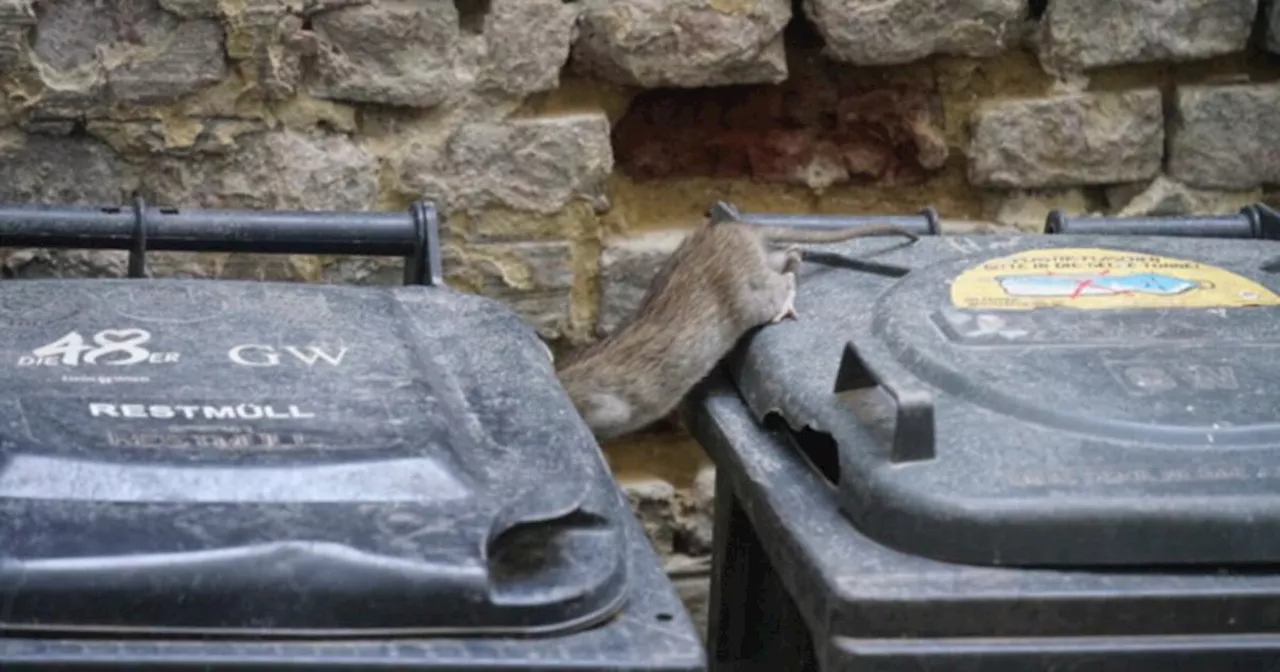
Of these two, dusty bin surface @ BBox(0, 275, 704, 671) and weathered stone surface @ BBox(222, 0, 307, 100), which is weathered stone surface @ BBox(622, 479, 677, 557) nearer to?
weathered stone surface @ BBox(222, 0, 307, 100)

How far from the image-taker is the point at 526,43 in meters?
2.49

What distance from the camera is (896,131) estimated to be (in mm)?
2748

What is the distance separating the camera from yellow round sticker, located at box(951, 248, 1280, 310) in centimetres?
170

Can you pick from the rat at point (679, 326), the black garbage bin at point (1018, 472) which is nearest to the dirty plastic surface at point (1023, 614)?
the black garbage bin at point (1018, 472)

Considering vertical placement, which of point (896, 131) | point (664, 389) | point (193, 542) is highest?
point (193, 542)

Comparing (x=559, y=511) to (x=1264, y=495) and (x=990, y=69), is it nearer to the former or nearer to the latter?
(x=1264, y=495)

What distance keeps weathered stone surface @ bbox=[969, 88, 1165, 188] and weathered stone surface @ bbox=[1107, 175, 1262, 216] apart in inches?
1.7

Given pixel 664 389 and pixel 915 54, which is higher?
pixel 915 54

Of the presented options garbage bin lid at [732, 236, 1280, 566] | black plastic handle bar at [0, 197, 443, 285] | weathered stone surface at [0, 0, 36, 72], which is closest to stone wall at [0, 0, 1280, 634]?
weathered stone surface at [0, 0, 36, 72]

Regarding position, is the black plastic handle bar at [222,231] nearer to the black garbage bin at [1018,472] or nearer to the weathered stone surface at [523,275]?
the black garbage bin at [1018,472]

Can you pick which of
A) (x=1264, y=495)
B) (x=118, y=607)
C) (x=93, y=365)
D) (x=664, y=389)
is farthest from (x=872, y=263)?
(x=118, y=607)

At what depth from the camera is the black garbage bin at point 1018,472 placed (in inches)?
51.2

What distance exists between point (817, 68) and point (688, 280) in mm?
501

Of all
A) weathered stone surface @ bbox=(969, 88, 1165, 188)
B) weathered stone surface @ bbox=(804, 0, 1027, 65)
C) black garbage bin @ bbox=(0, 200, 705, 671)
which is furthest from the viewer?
weathered stone surface @ bbox=(969, 88, 1165, 188)
